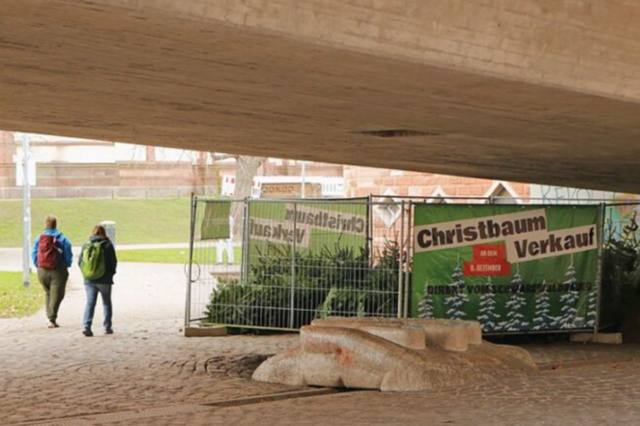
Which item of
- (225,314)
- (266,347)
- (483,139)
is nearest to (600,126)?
(483,139)

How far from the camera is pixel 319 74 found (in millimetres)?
8781

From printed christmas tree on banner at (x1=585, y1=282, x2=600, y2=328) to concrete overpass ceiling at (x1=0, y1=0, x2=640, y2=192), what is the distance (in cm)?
309

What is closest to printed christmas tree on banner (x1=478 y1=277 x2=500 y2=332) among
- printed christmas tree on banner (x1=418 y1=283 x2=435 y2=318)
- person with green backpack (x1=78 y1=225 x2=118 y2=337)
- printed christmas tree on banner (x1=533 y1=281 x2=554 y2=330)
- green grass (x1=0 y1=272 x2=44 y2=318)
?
printed christmas tree on banner (x1=533 y1=281 x2=554 y2=330)

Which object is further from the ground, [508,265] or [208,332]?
[508,265]

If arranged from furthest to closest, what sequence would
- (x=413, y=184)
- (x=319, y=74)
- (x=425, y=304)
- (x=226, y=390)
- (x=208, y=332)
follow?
(x=413, y=184) → (x=208, y=332) → (x=425, y=304) → (x=226, y=390) → (x=319, y=74)

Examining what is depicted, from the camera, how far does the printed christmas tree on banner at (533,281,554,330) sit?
16.4 meters

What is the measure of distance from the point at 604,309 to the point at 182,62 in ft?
36.2

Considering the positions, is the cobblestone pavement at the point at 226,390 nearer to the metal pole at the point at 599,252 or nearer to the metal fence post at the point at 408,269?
the metal pole at the point at 599,252

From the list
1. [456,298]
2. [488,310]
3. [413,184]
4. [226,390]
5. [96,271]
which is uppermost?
[413,184]

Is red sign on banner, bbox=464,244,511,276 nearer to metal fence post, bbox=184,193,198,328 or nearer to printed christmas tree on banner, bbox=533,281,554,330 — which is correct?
printed christmas tree on banner, bbox=533,281,554,330

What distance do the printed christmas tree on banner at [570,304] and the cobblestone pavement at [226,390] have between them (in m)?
0.35

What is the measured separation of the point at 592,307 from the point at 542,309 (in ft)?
2.75

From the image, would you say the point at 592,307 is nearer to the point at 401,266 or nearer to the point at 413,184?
the point at 401,266

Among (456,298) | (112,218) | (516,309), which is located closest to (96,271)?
(456,298)
